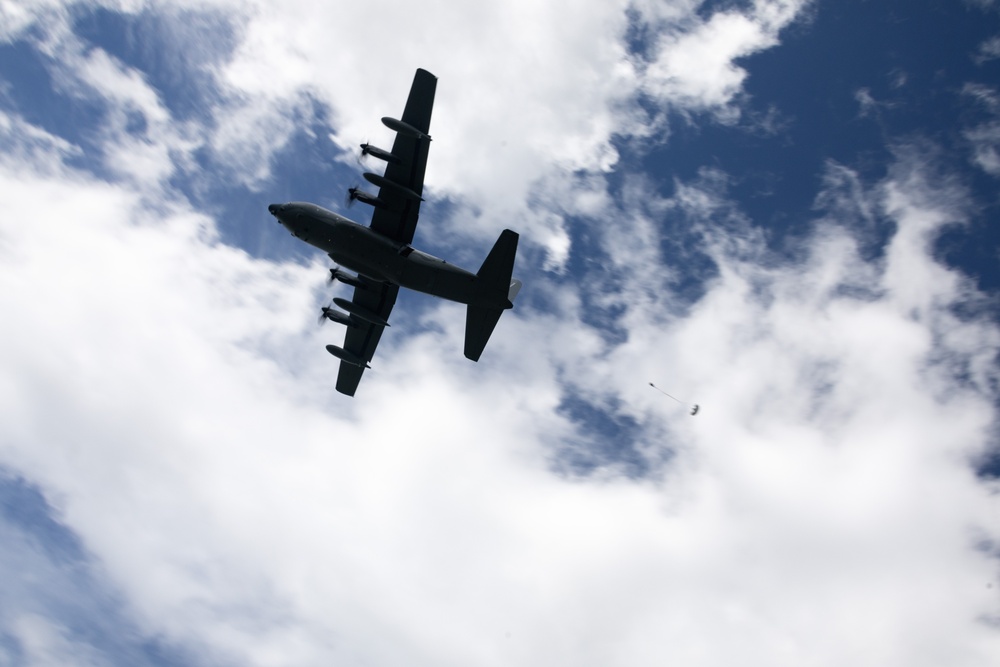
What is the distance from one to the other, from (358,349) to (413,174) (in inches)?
570

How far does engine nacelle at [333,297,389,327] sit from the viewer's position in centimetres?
4584

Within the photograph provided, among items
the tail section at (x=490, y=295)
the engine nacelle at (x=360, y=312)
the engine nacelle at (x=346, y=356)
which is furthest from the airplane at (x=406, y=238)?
the engine nacelle at (x=346, y=356)

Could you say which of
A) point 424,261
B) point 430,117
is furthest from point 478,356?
point 430,117

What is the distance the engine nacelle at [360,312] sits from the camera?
4584 centimetres

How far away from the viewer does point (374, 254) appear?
43.1 m

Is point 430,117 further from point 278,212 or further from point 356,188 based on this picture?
point 278,212

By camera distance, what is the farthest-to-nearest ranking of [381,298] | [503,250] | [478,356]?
[381,298], [478,356], [503,250]

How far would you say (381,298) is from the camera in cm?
4819

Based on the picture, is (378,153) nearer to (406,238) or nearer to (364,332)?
(406,238)

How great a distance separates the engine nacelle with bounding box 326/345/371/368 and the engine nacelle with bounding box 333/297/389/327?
3.14 metres

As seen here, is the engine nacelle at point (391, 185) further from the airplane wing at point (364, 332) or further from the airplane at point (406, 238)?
the airplane wing at point (364, 332)

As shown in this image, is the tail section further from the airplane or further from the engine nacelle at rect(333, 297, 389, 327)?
the engine nacelle at rect(333, 297, 389, 327)

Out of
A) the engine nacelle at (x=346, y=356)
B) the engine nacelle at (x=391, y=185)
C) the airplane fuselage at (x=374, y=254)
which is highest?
the engine nacelle at (x=391, y=185)

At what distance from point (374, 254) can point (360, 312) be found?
5.24 metres
